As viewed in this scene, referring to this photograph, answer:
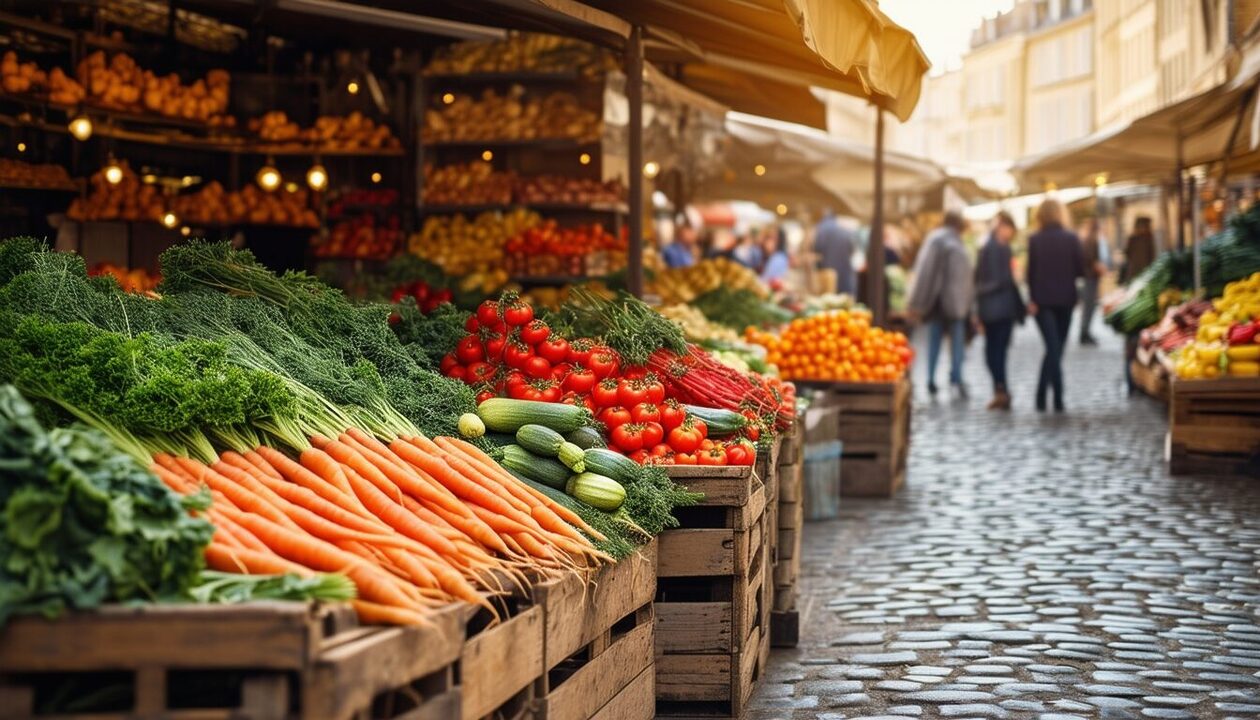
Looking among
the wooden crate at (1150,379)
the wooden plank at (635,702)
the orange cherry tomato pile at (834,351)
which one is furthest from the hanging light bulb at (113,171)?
the wooden crate at (1150,379)

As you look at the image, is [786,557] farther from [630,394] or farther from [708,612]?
[708,612]

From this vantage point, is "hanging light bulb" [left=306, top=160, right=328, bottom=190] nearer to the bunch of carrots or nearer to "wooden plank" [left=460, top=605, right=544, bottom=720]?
the bunch of carrots

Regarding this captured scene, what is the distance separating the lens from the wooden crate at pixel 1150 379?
51.5 ft

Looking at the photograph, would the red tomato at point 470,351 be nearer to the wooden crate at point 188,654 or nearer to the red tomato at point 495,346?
the red tomato at point 495,346

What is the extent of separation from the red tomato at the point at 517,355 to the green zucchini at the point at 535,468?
1.05 meters

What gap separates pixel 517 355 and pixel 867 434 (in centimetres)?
569

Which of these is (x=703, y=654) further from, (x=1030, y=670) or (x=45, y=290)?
(x=45, y=290)

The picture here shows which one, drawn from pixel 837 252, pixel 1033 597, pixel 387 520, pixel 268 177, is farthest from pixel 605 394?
pixel 837 252

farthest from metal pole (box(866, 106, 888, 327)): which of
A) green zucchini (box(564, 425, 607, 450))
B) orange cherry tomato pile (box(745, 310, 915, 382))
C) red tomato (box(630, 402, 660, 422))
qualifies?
green zucchini (box(564, 425, 607, 450))

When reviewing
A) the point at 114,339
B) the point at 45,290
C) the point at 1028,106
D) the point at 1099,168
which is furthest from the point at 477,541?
the point at 1028,106

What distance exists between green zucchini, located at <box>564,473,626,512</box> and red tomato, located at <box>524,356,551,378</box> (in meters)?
1.17

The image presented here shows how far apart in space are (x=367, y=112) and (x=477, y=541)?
1063 centimetres

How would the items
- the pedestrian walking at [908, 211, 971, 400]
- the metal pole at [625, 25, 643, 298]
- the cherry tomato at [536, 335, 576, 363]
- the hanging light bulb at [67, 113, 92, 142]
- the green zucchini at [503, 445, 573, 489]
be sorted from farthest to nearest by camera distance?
the pedestrian walking at [908, 211, 971, 400] → the hanging light bulb at [67, 113, 92, 142] → the metal pole at [625, 25, 643, 298] → the cherry tomato at [536, 335, 576, 363] → the green zucchini at [503, 445, 573, 489]

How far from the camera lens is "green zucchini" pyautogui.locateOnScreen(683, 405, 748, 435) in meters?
6.55
